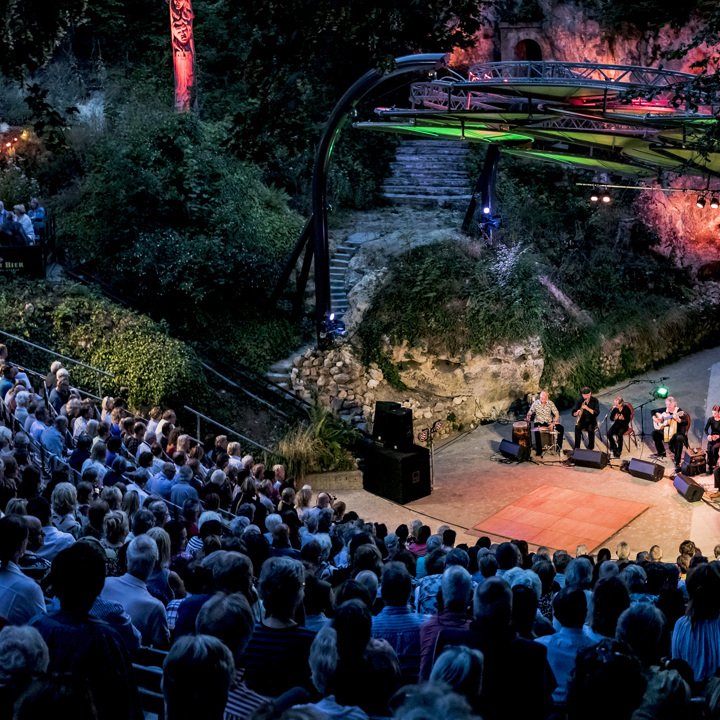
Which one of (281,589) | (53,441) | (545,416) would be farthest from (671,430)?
(281,589)

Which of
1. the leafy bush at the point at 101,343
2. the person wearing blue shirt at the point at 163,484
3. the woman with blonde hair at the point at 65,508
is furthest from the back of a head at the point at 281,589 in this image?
the leafy bush at the point at 101,343

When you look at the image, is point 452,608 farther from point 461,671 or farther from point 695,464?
point 695,464

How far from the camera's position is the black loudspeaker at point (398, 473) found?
1313 cm

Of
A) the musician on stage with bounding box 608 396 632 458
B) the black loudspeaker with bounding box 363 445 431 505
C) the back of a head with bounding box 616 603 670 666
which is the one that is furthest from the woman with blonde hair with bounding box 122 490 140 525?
the musician on stage with bounding box 608 396 632 458

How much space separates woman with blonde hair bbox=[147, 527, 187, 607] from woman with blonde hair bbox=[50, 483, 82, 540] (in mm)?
1091

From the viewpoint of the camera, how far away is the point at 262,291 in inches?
672

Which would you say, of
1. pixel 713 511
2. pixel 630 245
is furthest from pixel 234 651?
pixel 630 245

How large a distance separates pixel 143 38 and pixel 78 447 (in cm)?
1655

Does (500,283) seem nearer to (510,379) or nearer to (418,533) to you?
(510,379)

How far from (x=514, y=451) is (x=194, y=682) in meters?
12.4

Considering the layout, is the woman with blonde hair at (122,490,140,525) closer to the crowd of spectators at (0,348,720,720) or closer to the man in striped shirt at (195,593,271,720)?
the crowd of spectators at (0,348,720,720)

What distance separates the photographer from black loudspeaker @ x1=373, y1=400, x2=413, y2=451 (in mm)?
13359

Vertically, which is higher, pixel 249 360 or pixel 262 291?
pixel 262 291

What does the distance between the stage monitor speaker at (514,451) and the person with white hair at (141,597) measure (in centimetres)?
1080
